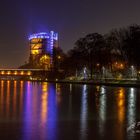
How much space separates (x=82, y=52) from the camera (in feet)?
356

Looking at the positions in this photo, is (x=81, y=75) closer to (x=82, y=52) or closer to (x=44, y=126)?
(x=82, y=52)

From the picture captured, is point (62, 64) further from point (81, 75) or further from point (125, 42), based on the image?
point (125, 42)

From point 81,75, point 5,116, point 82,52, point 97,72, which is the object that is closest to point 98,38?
point 82,52

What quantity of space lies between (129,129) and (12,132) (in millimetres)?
3891

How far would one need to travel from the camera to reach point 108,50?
96.9 meters

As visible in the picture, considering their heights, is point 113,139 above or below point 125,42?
below

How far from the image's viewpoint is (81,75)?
436ft

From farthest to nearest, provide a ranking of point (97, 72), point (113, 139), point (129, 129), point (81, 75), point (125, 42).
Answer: point (81, 75) < point (97, 72) < point (125, 42) < point (129, 129) < point (113, 139)

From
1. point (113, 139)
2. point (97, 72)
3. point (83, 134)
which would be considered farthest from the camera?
point (97, 72)

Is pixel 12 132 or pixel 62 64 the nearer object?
pixel 12 132

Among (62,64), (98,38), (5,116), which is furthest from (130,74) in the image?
(5,116)

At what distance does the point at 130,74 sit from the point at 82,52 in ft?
44.8

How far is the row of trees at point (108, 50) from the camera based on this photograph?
8025 cm

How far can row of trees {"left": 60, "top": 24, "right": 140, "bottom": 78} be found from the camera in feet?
263
